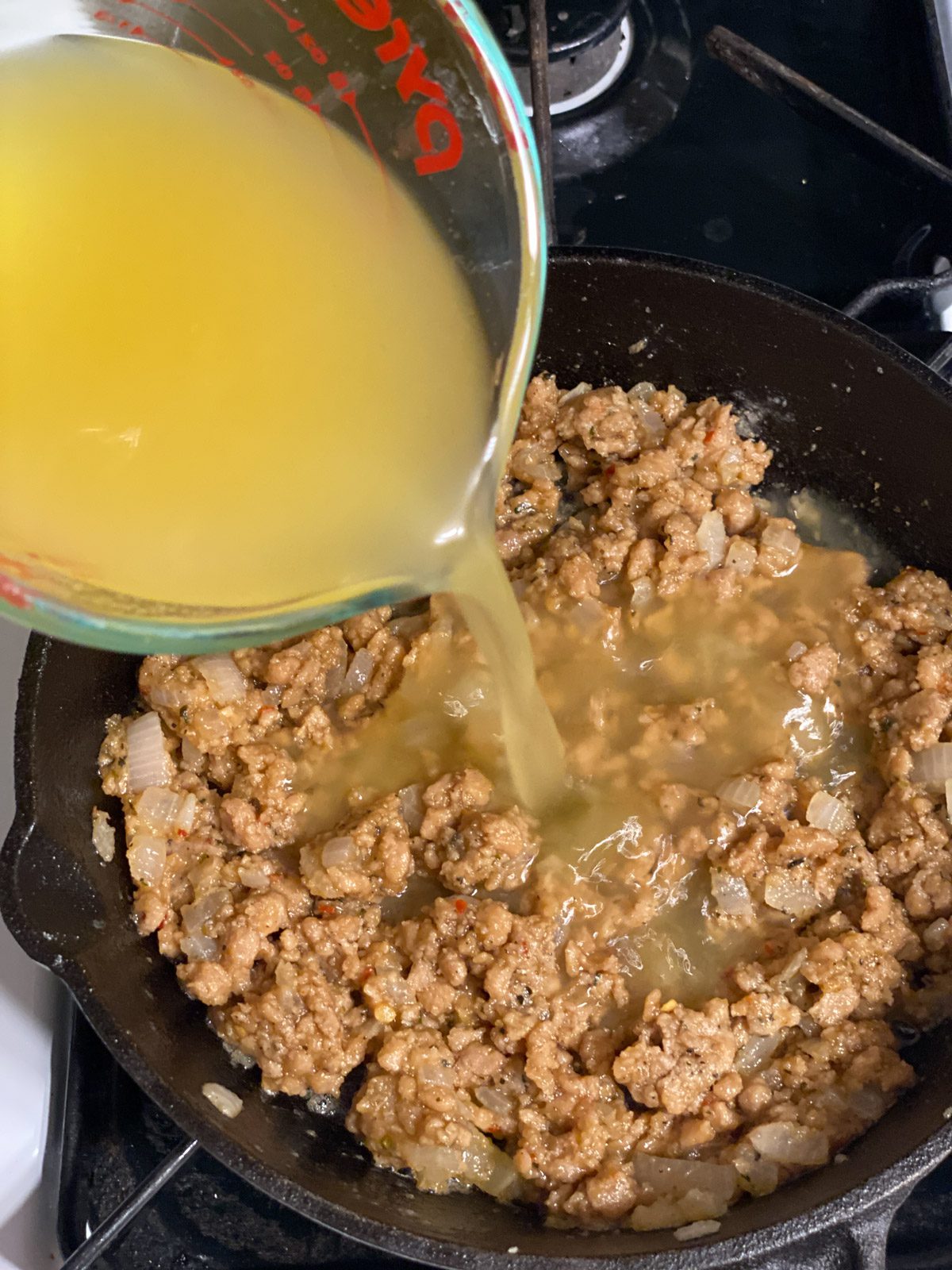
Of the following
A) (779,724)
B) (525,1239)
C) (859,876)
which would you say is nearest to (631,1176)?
(525,1239)

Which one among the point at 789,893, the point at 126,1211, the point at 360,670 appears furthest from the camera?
the point at 360,670

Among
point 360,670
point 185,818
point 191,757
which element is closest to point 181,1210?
point 185,818

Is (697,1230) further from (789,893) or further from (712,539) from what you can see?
(712,539)

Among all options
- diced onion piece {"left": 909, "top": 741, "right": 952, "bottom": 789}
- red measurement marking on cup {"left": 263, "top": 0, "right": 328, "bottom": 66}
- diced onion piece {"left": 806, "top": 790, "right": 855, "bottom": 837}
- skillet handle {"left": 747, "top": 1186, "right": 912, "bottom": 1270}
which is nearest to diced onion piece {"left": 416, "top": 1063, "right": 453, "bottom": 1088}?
skillet handle {"left": 747, "top": 1186, "right": 912, "bottom": 1270}

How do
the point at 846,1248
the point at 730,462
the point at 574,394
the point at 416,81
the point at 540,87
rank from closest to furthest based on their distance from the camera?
the point at 416,81, the point at 846,1248, the point at 540,87, the point at 730,462, the point at 574,394

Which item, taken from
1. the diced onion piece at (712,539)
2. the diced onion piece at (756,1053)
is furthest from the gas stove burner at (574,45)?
the diced onion piece at (756,1053)

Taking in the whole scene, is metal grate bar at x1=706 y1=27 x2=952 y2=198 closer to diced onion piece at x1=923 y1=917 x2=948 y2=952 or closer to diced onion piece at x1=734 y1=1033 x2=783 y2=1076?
diced onion piece at x1=923 y1=917 x2=948 y2=952
